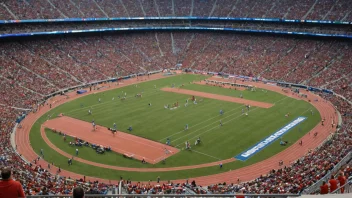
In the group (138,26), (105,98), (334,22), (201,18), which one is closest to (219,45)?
(201,18)

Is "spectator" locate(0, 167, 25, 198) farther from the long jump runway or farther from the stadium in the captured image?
the long jump runway

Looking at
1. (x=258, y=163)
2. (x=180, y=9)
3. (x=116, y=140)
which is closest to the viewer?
(x=258, y=163)

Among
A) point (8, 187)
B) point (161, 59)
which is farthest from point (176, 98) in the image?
point (8, 187)

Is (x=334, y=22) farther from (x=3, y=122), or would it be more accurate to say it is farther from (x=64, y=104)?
(x=3, y=122)

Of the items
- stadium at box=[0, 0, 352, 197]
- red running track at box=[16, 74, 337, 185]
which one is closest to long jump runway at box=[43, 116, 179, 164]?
stadium at box=[0, 0, 352, 197]

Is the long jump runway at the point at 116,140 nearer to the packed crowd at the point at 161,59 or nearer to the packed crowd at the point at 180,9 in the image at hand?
the packed crowd at the point at 161,59

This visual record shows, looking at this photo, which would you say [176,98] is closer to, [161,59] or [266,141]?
[266,141]
